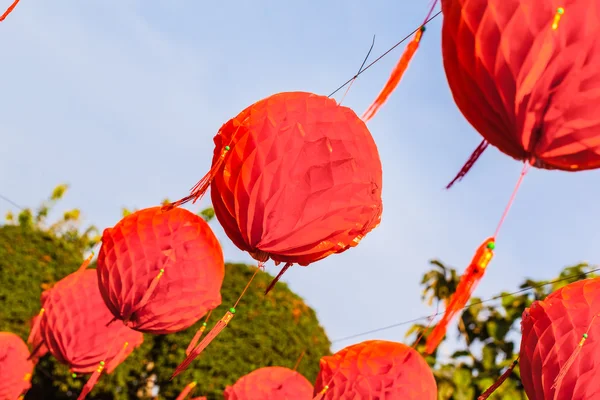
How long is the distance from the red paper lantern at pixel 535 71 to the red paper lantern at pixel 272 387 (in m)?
3.11

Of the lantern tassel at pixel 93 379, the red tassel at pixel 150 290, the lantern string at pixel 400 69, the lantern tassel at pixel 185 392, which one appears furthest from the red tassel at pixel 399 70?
the lantern tassel at pixel 185 392

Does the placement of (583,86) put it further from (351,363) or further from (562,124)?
(351,363)

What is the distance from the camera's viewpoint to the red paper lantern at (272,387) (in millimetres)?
4449

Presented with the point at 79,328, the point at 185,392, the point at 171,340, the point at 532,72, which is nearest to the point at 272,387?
the point at 79,328

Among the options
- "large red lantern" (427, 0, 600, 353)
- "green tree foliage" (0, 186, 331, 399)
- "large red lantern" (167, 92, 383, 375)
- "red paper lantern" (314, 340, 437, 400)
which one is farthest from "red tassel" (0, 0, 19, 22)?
"green tree foliage" (0, 186, 331, 399)

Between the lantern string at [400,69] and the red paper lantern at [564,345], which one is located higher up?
the lantern string at [400,69]

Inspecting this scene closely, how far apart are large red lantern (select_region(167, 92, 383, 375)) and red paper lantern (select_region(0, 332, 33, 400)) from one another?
3.69 m

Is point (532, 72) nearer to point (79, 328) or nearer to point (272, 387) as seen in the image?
point (272, 387)

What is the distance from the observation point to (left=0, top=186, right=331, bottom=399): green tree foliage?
6.20 meters

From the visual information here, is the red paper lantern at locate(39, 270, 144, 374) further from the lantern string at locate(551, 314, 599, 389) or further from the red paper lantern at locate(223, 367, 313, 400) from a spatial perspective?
the lantern string at locate(551, 314, 599, 389)

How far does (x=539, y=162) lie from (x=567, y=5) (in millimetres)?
382

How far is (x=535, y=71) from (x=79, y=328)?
3.88 meters

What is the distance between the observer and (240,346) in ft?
20.8

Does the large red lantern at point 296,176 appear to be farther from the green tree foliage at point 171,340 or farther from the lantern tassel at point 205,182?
the green tree foliage at point 171,340
